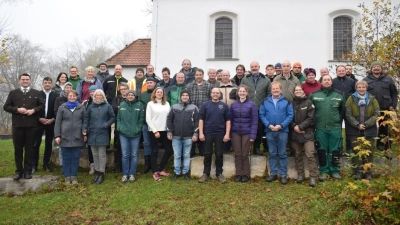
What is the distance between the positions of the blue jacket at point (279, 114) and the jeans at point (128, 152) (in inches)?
108

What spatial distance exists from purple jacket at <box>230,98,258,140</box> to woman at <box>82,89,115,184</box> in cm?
262

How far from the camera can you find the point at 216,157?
22.0 feet

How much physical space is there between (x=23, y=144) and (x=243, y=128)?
4578mm

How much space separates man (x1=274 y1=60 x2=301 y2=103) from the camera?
686 centimetres

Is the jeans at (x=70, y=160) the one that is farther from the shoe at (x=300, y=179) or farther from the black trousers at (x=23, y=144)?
the shoe at (x=300, y=179)

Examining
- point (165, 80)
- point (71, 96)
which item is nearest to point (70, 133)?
point (71, 96)

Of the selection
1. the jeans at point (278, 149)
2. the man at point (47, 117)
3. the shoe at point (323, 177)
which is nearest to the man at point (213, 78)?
the jeans at point (278, 149)

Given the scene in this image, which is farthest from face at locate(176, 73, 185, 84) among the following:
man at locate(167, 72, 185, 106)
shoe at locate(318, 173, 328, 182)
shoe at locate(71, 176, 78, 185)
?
shoe at locate(318, 173, 328, 182)

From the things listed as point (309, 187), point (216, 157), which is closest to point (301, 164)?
point (309, 187)

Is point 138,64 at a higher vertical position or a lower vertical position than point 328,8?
lower

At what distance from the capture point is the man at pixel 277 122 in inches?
250

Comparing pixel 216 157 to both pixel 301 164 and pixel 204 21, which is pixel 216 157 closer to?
pixel 301 164

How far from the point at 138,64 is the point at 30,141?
11.7 metres

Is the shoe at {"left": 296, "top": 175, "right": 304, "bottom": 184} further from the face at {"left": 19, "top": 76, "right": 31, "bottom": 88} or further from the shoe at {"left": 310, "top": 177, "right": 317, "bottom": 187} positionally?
the face at {"left": 19, "top": 76, "right": 31, "bottom": 88}
